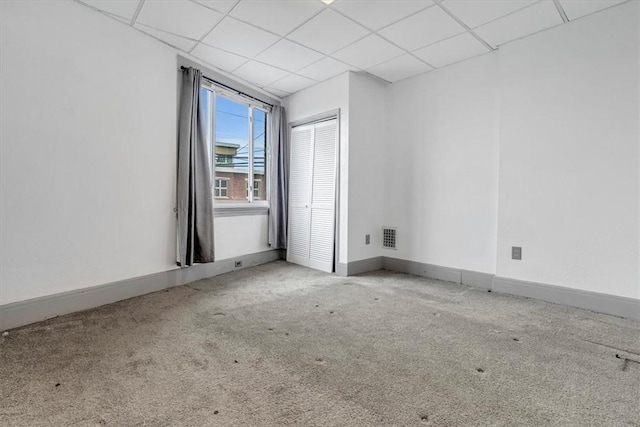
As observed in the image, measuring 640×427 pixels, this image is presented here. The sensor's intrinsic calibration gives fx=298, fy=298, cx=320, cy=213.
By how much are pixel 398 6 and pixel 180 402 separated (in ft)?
10.1

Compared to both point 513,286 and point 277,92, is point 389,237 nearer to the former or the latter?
point 513,286

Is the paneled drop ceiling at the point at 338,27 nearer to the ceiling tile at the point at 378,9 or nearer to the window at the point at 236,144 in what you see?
the ceiling tile at the point at 378,9

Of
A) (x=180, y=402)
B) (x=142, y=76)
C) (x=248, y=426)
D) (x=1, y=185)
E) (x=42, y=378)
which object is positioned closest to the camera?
(x=248, y=426)

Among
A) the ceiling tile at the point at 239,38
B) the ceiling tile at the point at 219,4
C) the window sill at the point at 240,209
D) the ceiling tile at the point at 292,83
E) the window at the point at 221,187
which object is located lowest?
the window sill at the point at 240,209

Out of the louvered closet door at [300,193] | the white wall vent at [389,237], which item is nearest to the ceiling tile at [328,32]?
the louvered closet door at [300,193]

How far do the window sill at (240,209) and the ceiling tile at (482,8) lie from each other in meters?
3.10

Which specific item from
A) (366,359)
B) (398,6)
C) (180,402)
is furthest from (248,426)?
(398,6)

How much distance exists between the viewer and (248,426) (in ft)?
4.01

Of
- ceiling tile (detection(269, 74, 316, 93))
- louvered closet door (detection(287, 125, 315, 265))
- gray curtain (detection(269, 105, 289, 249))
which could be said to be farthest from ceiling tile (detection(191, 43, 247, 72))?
louvered closet door (detection(287, 125, 315, 265))

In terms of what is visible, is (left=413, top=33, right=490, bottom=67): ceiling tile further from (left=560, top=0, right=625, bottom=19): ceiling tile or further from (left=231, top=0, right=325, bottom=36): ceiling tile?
(left=231, top=0, right=325, bottom=36): ceiling tile

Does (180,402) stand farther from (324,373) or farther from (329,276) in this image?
(329,276)

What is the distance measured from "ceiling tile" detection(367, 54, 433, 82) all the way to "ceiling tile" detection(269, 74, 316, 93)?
2.85 ft

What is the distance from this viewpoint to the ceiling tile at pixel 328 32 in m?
2.65

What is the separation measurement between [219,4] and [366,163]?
2.37m
